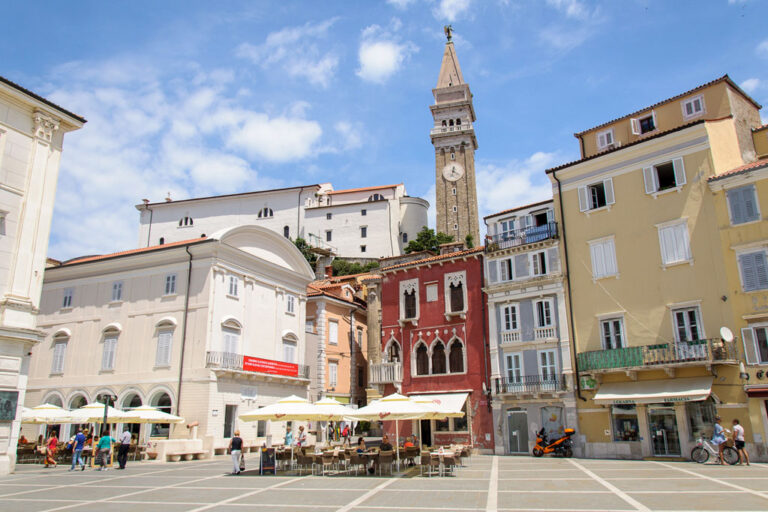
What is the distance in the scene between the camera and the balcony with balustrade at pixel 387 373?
3497 centimetres

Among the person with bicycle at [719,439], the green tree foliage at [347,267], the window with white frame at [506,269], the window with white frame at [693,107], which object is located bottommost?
the person with bicycle at [719,439]

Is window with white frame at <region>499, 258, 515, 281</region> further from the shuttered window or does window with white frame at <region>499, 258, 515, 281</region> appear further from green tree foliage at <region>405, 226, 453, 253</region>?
green tree foliage at <region>405, 226, 453, 253</region>

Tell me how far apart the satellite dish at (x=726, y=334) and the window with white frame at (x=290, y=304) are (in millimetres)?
25335

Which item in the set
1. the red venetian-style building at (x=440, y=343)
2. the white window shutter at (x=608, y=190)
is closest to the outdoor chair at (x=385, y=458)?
the red venetian-style building at (x=440, y=343)

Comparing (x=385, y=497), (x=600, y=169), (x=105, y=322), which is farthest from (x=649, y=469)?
(x=105, y=322)

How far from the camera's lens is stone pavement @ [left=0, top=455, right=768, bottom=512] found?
539 inches

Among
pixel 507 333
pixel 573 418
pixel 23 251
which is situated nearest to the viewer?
pixel 23 251

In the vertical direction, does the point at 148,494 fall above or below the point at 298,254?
below

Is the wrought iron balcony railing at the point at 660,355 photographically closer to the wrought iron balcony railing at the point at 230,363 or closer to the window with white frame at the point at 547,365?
the window with white frame at the point at 547,365

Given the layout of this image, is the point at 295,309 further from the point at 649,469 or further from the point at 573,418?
the point at 649,469

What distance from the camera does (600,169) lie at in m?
30.4

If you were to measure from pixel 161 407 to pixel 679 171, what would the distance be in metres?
28.7

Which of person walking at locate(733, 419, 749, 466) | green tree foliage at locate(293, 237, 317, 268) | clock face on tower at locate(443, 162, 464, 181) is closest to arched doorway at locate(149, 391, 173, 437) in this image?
person walking at locate(733, 419, 749, 466)

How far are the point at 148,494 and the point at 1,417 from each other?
844 cm
